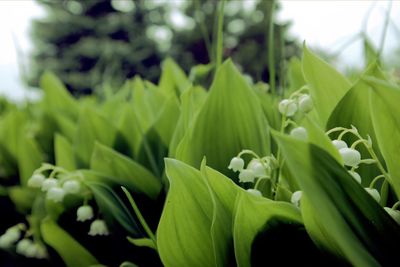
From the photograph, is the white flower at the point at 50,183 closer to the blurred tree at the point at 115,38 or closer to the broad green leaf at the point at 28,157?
the broad green leaf at the point at 28,157

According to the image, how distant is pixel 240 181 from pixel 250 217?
5.1 inches

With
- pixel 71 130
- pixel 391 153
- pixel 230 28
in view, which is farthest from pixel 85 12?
pixel 391 153

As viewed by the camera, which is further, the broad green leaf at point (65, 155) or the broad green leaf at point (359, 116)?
the broad green leaf at point (65, 155)

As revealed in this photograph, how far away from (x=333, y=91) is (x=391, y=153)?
211mm

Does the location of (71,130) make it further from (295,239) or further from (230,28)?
(230,28)

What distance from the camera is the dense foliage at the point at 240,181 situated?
52cm

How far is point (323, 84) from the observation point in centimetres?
75

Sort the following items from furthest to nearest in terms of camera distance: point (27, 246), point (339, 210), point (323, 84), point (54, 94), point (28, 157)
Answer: point (54, 94), point (28, 157), point (27, 246), point (323, 84), point (339, 210)

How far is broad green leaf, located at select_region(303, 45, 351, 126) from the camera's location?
73 cm

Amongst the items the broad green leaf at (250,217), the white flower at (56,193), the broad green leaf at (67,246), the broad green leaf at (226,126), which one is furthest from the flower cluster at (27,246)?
the broad green leaf at (250,217)

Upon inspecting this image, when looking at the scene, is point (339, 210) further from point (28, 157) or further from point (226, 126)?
point (28, 157)

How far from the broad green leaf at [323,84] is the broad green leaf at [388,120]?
7.7 inches

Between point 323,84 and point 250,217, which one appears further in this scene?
point 323,84

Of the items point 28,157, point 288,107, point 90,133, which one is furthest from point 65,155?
point 288,107
